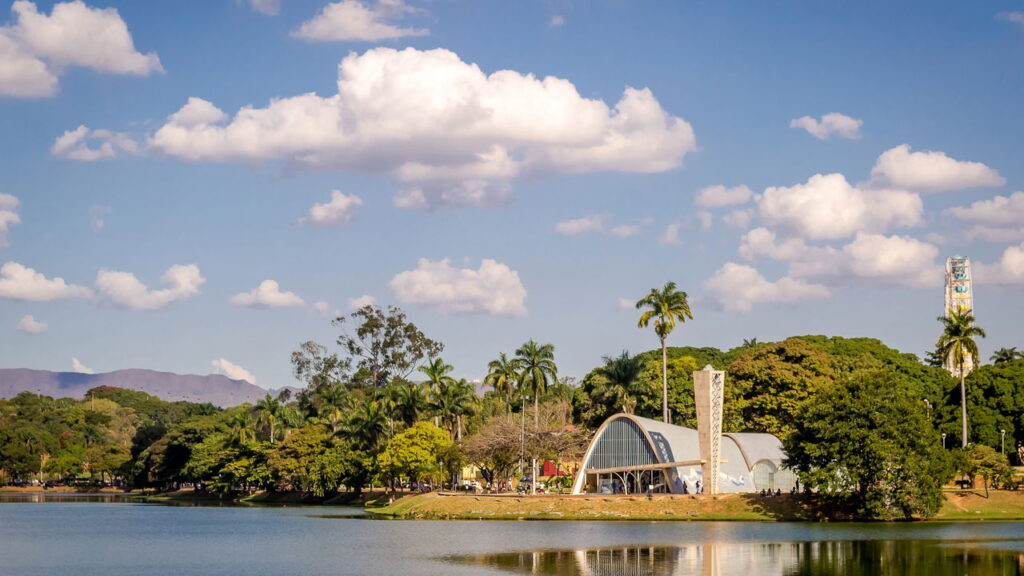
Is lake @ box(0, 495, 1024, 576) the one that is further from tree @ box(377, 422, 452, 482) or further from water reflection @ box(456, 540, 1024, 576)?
tree @ box(377, 422, 452, 482)

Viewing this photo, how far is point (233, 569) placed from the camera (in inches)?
2263

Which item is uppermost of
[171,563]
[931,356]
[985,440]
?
[931,356]

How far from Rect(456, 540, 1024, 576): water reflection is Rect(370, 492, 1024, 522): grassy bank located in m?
21.4

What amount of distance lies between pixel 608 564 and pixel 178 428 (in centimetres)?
13301

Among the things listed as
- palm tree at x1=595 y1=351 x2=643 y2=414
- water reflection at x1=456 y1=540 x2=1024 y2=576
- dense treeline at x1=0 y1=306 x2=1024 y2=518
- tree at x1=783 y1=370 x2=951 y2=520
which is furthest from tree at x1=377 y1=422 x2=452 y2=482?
water reflection at x1=456 y1=540 x2=1024 y2=576

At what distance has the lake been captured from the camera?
54.5m

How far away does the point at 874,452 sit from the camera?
8225 cm

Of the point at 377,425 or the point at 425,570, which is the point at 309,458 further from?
the point at 425,570

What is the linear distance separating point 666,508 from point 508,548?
96.7 feet

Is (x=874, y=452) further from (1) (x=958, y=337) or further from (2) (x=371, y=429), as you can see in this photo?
(2) (x=371, y=429)

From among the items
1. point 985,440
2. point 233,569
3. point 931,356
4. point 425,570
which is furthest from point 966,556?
point 931,356

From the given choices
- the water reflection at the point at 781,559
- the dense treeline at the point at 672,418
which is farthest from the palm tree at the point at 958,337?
the water reflection at the point at 781,559

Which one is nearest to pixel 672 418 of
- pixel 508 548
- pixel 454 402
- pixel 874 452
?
pixel 454 402

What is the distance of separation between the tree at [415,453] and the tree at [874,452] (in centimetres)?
4253
